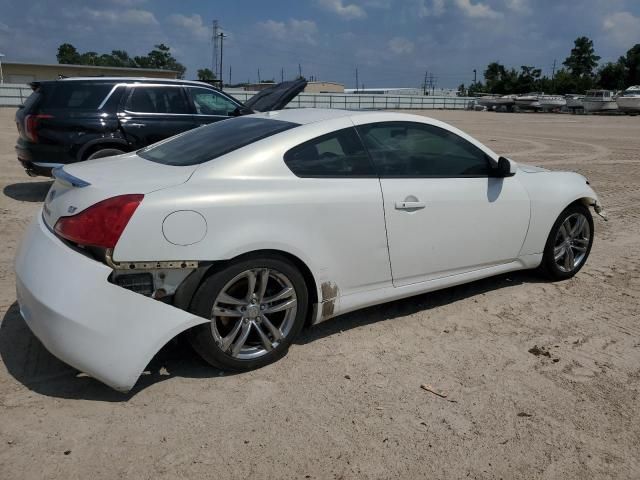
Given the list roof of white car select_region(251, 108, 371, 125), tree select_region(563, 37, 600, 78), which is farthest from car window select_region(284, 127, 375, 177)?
tree select_region(563, 37, 600, 78)

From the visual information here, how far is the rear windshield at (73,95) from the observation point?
7492 millimetres

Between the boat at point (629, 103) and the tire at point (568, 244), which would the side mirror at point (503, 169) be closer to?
the tire at point (568, 244)

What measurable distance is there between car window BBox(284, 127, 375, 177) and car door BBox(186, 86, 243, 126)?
5.24 metres

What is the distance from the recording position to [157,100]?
26.5 ft

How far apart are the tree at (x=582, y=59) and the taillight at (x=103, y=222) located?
96.1 m

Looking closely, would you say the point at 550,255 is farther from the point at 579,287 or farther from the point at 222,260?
the point at 222,260

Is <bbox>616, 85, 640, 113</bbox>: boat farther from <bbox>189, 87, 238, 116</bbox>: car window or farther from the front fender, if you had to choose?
the front fender

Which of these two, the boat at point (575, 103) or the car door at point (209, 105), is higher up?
the boat at point (575, 103)

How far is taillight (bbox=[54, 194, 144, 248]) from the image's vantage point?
110 inches

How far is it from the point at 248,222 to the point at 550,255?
9.65 ft

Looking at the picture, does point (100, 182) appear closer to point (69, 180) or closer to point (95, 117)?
point (69, 180)

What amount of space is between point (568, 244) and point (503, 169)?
123 centimetres

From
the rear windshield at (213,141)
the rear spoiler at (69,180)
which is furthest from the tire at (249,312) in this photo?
the rear spoiler at (69,180)

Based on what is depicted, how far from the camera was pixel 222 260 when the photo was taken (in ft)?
9.88
